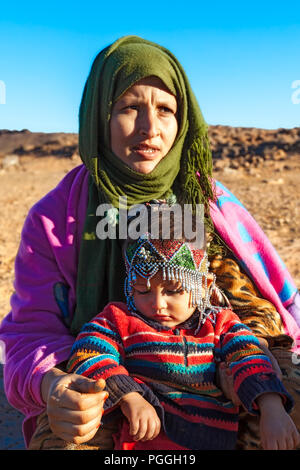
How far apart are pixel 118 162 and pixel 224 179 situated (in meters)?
9.93

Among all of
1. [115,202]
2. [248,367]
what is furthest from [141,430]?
[115,202]

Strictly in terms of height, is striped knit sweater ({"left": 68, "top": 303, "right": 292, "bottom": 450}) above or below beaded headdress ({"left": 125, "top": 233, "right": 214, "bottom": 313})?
below

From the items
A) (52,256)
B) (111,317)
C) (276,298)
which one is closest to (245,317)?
(276,298)

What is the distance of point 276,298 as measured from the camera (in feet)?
8.45

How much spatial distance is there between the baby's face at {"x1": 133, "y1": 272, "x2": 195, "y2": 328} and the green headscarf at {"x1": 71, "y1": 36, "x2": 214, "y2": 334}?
46 centimetres

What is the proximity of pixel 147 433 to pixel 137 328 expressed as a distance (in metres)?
0.40

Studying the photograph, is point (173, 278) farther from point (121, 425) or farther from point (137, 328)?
A: point (121, 425)

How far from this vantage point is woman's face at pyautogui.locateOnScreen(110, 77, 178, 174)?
239 centimetres

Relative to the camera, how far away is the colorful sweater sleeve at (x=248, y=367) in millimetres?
1768

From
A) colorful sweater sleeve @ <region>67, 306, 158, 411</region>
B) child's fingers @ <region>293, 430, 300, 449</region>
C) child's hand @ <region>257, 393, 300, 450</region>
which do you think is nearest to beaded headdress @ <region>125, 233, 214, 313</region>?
colorful sweater sleeve @ <region>67, 306, 158, 411</region>

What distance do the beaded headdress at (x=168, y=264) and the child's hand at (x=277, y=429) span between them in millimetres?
474

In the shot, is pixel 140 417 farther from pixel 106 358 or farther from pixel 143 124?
pixel 143 124

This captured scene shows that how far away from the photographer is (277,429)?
1.67m

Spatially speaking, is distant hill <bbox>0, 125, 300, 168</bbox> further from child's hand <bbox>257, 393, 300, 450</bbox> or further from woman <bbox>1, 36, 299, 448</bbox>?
child's hand <bbox>257, 393, 300, 450</bbox>
